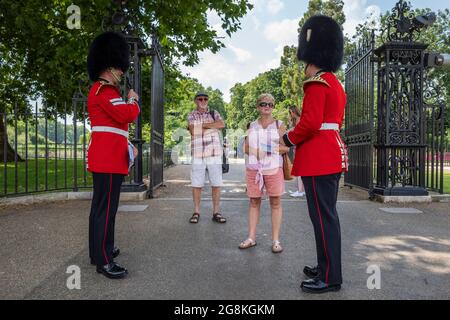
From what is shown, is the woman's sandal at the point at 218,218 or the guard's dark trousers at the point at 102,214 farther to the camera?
the woman's sandal at the point at 218,218

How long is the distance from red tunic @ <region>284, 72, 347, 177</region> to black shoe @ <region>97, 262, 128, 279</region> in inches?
73.5

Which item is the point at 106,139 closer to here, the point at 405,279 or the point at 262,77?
the point at 405,279

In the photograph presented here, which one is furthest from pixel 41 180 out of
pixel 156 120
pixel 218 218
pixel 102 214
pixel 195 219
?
pixel 102 214

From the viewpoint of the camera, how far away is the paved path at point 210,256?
347 centimetres

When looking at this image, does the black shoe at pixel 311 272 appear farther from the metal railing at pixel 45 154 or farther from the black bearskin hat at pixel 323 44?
the metal railing at pixel 45 154

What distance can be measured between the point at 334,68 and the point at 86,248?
3434 millimetres

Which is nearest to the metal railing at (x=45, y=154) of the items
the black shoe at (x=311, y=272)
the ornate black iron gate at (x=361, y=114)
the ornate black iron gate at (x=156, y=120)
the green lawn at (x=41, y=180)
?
the green lawn at (x=41, y=180)

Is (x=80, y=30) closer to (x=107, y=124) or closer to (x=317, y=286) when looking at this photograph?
(x=107, y=124)

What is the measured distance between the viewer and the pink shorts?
4.76m

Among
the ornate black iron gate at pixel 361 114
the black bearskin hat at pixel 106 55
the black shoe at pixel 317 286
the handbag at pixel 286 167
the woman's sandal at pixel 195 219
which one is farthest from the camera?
the ornate black iron gate at pixel 361 114

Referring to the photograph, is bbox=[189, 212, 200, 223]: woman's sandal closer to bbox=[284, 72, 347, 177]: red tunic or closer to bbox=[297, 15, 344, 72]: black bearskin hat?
bbox=[284, 72, 347, 177]: red tunic

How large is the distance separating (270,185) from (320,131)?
138 centimetres

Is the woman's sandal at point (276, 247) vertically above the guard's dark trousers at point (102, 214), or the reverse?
the guard's dark trousers at point (102, 214)

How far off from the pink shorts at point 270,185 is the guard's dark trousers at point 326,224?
116cm
